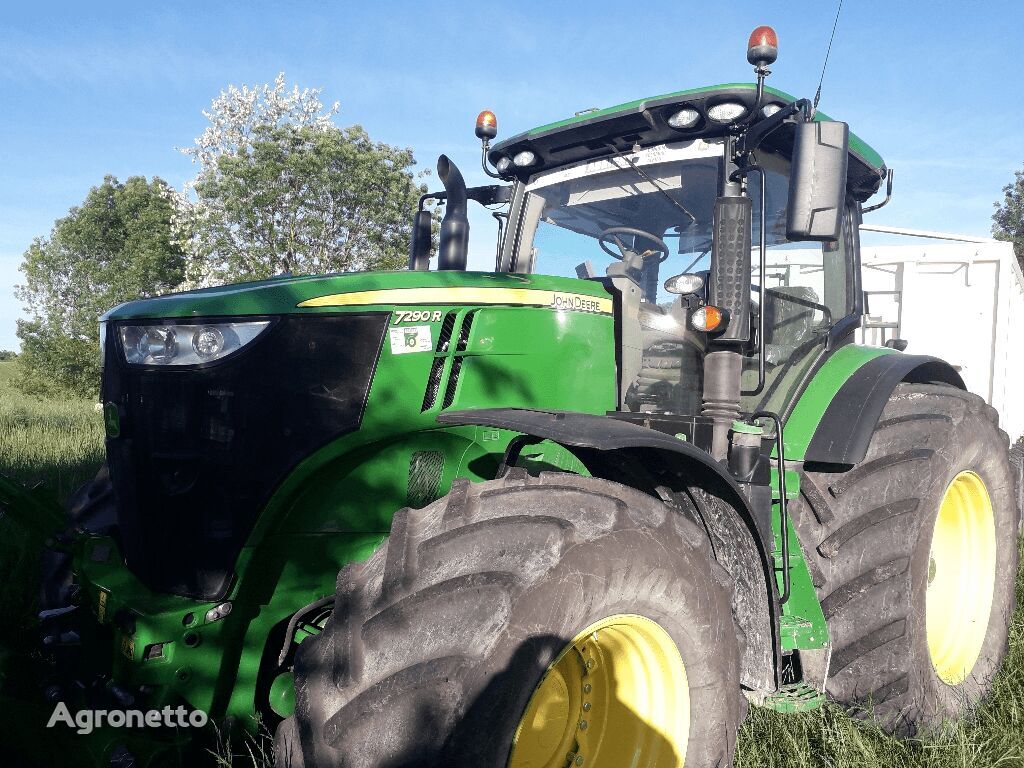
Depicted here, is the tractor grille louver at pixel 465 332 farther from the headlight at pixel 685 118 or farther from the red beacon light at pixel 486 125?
the red beacon light at pixel 486 125

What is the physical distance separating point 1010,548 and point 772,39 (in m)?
2.63

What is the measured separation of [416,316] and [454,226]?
3.75ft

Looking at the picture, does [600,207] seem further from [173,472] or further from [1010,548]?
[1010,548]

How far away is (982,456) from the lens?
137 inches

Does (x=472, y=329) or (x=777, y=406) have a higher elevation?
(x=472, y=329)

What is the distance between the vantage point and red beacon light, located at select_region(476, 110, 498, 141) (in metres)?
3.65

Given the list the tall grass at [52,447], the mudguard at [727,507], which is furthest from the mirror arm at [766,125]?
the tall grass at [52,447]

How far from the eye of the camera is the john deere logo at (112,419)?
2.27m

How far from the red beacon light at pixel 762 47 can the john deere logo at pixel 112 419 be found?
2.28 m

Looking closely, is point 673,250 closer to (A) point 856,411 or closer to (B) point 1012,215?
(A) point 856,411

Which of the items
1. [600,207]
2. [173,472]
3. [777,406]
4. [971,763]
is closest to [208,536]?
[173,472]

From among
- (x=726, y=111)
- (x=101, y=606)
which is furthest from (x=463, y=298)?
(x=101, y=606)

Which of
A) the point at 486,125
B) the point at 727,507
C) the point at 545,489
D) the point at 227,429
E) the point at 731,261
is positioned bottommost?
the point at 727,507

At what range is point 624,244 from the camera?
323cm
